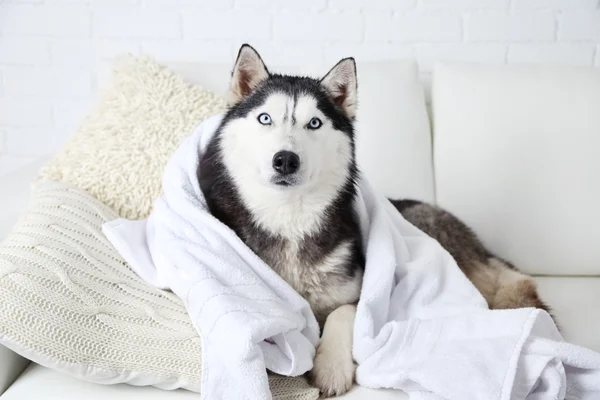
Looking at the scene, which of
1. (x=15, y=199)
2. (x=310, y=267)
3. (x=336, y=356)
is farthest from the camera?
(x=15, y=199)

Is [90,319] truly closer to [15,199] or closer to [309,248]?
[309,248]

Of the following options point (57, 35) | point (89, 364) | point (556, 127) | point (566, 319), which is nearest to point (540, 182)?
point (556, 127)

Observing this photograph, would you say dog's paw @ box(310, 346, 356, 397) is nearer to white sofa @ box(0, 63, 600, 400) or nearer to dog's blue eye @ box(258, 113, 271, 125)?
dog's blue eye @ box(258, 113, 271, 125)

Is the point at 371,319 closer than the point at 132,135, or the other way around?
the point at 371,319

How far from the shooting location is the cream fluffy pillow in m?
1.72

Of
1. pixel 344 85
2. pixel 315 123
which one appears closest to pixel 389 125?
pixel 344 85

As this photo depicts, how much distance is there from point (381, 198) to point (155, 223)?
61 centimetres

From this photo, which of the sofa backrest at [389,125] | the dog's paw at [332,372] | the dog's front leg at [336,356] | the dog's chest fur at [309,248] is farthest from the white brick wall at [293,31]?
the dog's paw at [332,372]

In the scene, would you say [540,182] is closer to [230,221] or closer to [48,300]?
[230,221]

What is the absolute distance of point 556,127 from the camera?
2014 millimetres

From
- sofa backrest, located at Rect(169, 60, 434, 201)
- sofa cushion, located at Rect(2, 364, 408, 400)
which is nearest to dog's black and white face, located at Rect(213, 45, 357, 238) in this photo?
sofa cushion, located at Rect(2, 364, 408, 400)

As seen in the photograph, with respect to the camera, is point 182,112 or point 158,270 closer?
point 158,270

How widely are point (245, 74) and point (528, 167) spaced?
1.06m

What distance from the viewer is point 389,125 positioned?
6.64ft
